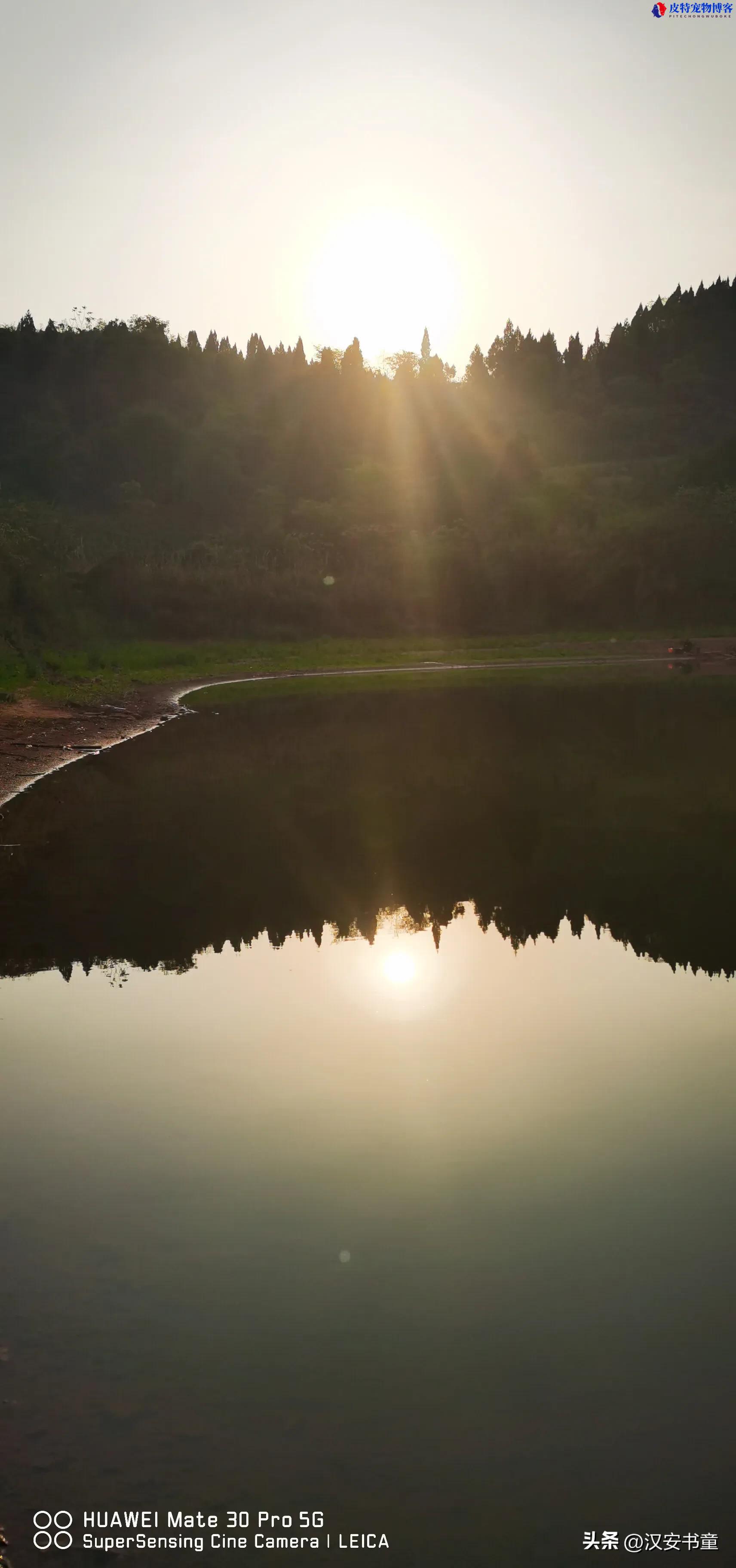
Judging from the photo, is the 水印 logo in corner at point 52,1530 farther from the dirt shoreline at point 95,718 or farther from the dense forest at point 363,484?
the dense forest at point 363,484

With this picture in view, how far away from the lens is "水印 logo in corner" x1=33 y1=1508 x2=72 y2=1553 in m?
4.82

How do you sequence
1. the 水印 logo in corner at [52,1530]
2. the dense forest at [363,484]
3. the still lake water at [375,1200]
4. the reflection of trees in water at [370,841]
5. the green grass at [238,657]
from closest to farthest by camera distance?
1. the 水印 logo in corner at [52,1530]
2. the still lake water at [375,1200]
3. the reflection of trees in water at [370,841]
4. the green grass at [238,657]
5. the dense forest at [363,484]

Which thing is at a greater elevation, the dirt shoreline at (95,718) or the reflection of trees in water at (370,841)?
the dirt shoreline at (95,718)

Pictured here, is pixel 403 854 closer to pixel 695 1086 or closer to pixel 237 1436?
pixel 695 1086

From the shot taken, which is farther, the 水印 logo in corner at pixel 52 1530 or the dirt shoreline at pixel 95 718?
the dirt shoreline at pixel 95 718

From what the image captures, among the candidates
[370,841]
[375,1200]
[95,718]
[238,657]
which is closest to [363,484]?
[238,657]

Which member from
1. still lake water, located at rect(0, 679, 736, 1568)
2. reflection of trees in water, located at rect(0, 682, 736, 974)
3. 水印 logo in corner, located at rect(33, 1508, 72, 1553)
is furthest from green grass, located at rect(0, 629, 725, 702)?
水印 logo in corner, located at rect(33, 1508, 72, 1553)

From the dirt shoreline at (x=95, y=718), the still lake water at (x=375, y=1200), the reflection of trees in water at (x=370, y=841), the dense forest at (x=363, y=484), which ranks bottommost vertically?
the still lake water at (x=375, y=1200)

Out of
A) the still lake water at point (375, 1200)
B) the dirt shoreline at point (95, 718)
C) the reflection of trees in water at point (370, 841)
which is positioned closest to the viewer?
the still lake water at point (375, 1200)

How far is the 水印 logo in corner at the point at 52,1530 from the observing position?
4.82m

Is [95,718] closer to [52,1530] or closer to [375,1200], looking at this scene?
[375,1200]

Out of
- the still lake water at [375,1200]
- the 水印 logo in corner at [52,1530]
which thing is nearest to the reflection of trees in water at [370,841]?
the still lake water at [375,1200]

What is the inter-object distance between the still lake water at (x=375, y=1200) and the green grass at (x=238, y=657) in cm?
2620

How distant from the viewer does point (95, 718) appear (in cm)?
3847
